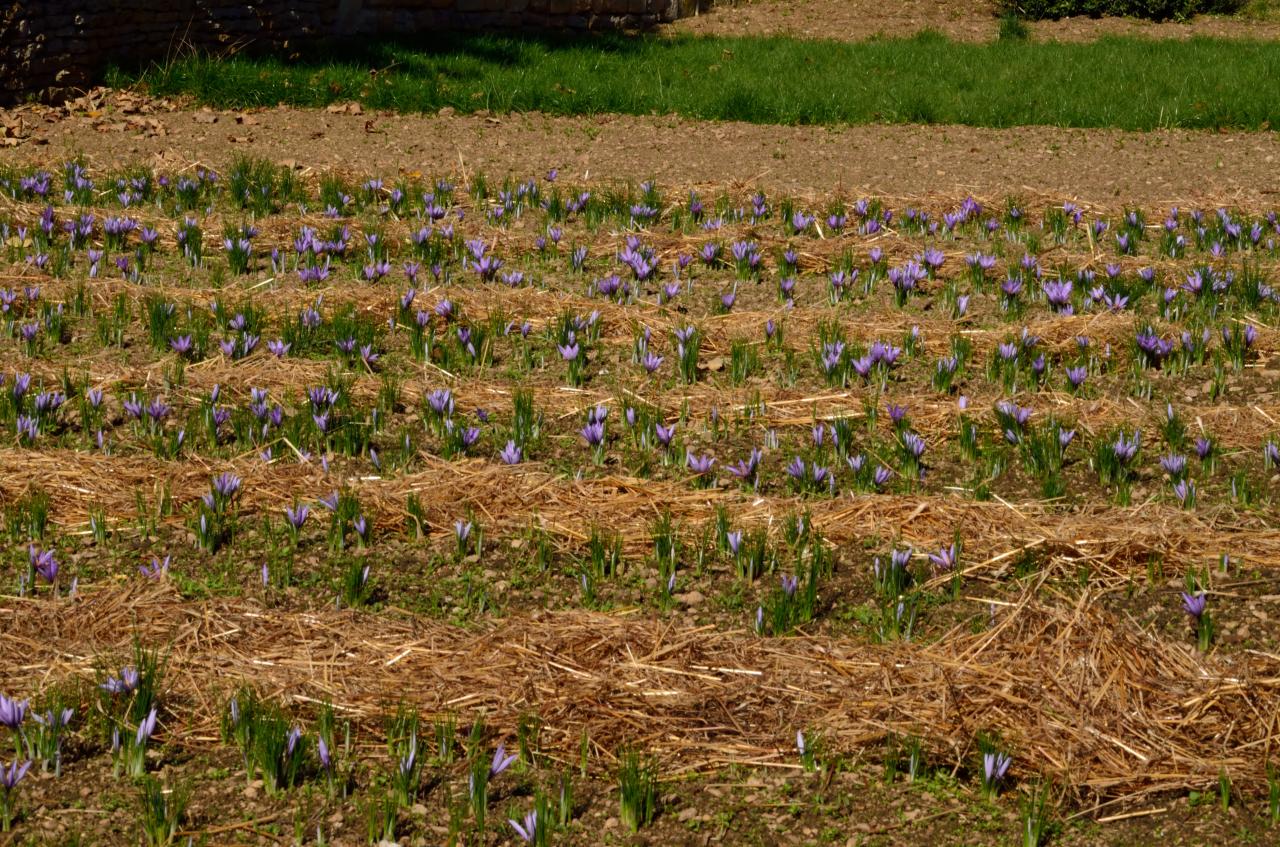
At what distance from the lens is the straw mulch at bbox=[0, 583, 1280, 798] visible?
3.14 metres

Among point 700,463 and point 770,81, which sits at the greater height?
point 770,81

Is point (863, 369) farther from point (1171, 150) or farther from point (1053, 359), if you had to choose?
point (1171, 150)

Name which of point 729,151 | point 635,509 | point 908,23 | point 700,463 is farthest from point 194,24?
point 635,509

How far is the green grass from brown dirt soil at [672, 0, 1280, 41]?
84.2 inches

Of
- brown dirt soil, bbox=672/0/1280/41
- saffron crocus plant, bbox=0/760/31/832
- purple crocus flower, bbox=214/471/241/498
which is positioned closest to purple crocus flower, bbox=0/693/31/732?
saffron crocus plant, bbox=0/760/31/832

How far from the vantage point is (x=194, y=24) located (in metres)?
12.1

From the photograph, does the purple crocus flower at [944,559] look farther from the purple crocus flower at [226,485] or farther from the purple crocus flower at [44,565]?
the purple crocus flower at [44,565]

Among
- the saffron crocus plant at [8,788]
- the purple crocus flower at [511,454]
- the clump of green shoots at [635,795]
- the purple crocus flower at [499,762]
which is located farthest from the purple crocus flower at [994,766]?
the purple crocus flower at [511,454]

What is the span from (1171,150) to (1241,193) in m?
1.64

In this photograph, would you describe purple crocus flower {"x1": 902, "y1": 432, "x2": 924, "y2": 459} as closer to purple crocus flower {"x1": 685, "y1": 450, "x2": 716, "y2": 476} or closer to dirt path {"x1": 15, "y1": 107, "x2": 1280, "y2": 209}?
purple crocus flower {"x1": 685, "y1": 450, "x2": 716, "y2": 476}

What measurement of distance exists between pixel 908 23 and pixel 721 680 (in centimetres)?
1553

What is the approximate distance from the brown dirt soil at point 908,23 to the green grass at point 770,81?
84.2 inches

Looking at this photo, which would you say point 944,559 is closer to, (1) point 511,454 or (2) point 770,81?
(1) point 511,454

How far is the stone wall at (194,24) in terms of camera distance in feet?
35.2
